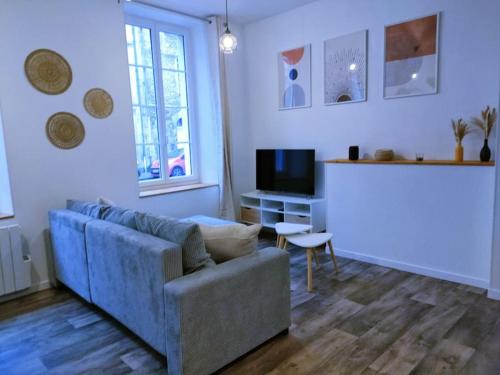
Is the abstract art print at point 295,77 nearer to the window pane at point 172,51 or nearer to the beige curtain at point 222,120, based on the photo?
the beige curtain at point 222,120

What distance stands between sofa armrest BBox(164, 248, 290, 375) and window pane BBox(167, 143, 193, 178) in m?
2.78

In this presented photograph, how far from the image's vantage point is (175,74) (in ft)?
15.4

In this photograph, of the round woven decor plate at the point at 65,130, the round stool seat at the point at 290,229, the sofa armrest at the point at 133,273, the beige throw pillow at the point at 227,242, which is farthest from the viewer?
the round stool seat at the point at 290,229

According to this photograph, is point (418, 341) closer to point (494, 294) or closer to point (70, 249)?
point (494, 294)

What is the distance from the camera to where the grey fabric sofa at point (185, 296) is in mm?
1858

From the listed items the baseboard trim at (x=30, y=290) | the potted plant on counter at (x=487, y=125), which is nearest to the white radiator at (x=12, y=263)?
the baseboard trim at (x=30, y=290)

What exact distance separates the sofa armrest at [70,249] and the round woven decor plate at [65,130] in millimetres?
669

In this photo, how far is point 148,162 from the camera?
177 inches

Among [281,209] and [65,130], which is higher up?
[65,130]

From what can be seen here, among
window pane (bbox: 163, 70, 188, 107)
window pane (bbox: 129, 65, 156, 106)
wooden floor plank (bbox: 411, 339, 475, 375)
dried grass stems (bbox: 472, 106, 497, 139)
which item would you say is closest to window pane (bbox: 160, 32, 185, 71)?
window pane (bbox: 163, 70, 188, 107)

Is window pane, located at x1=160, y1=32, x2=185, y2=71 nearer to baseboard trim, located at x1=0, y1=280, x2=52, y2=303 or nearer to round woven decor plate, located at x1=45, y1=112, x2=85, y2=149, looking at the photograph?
round woven decor plate, located at x1=45, y1=112, x2=85, y2=149

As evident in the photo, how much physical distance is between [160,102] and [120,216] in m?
2.35

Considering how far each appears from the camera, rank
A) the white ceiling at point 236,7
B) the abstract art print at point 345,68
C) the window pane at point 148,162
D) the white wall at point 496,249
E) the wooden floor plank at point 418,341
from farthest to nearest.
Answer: the window pane at point 148,162
the white ceiling at point 236,7
the abstract art print at point 345,68
the white wall at point 496,249
the wooden floor plank at point 418,341

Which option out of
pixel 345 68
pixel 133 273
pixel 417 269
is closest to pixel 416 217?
pixel 417 269
